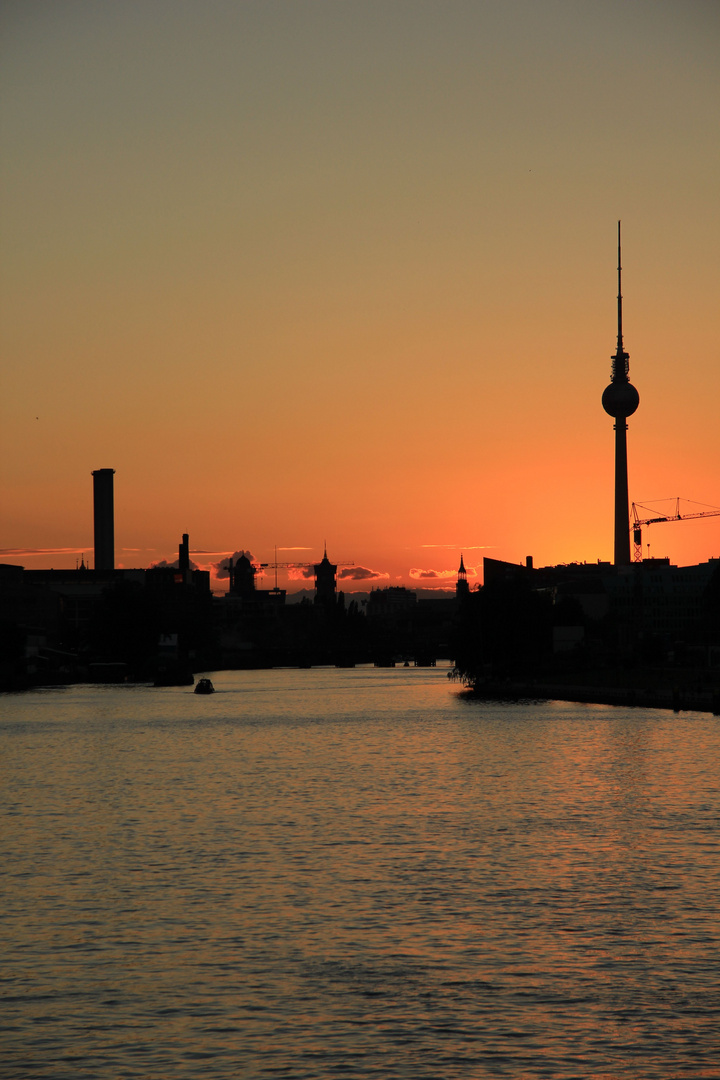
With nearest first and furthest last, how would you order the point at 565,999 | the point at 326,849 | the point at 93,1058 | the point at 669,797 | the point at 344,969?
1. the point at 93,1058
2. the point at 565,999
3. the point at 344,969
4. the point at 326,849
5. the point at 669,797

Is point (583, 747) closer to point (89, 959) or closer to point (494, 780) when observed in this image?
point (494, 780)

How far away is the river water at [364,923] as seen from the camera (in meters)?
23.8

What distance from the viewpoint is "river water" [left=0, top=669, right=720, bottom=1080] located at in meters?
23.8

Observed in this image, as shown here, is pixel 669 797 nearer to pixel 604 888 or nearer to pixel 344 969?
pixel 604 888

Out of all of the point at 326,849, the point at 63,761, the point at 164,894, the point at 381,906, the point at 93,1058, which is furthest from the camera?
the point at 63,761

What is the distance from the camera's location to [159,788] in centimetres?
6881

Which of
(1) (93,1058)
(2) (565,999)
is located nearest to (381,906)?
(2) (565,999)

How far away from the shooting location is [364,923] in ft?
112

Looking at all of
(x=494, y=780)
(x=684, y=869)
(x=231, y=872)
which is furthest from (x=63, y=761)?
(x=684, y=869)

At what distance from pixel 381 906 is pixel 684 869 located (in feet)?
33.8

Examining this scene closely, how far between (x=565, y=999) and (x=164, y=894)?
15080 mm

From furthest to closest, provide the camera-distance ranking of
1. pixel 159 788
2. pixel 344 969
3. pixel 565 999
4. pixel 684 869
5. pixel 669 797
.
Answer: pixel 159 788, pixel 669 797, pixel 684 869, pixel 344 969, pixel 565 999

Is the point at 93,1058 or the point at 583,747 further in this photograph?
the point at 583,747

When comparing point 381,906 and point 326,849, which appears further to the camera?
point 326,849
